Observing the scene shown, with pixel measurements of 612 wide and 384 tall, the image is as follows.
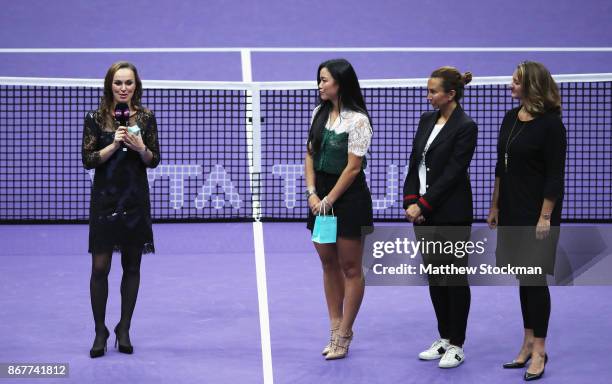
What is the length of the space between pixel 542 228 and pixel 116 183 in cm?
227

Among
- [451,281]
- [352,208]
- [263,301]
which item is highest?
[352,208]

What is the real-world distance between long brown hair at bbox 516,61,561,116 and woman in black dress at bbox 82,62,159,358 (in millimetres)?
2011

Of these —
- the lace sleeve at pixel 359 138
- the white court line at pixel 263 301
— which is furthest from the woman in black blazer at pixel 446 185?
the white court line at pixel 263 301

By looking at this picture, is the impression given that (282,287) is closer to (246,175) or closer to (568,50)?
(246,175)

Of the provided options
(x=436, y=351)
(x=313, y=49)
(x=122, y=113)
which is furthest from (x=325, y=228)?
(x=313, y=49)

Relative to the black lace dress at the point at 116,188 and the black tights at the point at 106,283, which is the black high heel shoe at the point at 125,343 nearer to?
the black tights at the point at 106,283

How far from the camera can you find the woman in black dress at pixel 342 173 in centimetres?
553

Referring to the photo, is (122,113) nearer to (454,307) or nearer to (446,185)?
(446,185)

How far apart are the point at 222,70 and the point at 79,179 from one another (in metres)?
2.93

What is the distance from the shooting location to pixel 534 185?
5.31 meters

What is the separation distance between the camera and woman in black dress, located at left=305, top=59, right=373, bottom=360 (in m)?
5.53

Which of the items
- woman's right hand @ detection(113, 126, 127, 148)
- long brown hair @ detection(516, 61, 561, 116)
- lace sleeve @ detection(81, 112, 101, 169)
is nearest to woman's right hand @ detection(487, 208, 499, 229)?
long brown hair @ detection(516, 61, 561, 116)

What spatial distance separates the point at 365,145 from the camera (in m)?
5.50

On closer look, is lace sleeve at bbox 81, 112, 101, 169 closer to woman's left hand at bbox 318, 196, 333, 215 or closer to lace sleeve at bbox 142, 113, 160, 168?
lace sleeve at bbox 142, 113, 160, 168
